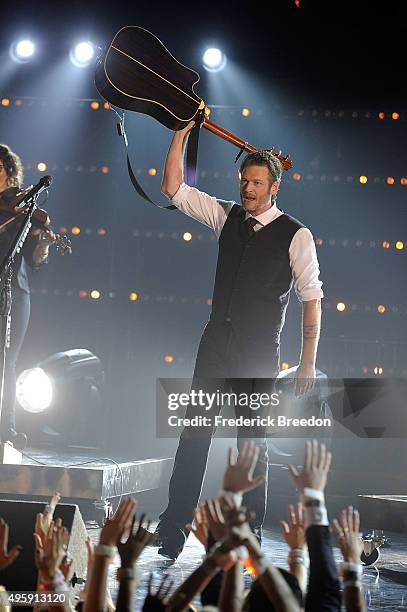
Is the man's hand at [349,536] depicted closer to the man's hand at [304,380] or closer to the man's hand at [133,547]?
the man's hand at [133,547]

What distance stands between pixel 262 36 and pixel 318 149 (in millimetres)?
1022

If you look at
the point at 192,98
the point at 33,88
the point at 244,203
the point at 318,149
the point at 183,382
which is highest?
the point at 33,88

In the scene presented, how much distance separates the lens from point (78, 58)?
7.24 metres

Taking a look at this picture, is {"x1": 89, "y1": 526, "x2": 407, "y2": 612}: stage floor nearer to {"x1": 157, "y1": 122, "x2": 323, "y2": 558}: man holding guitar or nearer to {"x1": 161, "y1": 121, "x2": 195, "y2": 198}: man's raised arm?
{"x1": 157, "y1": 122, "x2": 323, "y2": 558}: man holding guitar

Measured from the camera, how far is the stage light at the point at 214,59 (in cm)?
710

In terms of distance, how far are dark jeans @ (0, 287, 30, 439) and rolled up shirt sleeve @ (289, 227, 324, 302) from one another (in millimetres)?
1994

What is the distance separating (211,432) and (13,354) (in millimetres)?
1872

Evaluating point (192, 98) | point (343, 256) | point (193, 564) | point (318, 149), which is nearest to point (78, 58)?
point (318, 149)

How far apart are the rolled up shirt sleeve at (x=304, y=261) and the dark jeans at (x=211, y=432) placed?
31cm

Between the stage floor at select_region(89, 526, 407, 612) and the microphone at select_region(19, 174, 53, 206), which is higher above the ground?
the microphone at select_region(19, 174, 53, 206)

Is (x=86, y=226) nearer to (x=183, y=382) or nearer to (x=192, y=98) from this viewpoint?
(x=183, y=382)

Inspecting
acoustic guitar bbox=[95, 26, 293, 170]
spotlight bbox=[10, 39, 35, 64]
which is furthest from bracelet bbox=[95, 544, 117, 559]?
spotlight bbox=[10, 39, 35, 64]

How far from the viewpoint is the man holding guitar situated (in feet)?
12.2

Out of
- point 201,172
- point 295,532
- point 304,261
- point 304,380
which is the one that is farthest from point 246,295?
point 201,172
